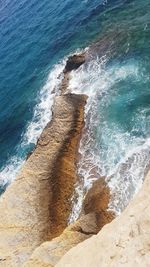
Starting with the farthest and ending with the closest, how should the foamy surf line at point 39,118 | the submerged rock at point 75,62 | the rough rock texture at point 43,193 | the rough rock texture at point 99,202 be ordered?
the submerged rock at point 75,62 → the foamy surf line at point 39,118 → the rough rock texture at point 43,193 → the rough rock texture at point 99,202

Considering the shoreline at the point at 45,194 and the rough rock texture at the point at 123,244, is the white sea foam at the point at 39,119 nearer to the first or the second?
the shoreline at the point at 45,194

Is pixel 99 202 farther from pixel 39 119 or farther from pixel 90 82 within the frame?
pixel 39 119

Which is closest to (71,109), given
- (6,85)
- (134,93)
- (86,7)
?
(134,93)

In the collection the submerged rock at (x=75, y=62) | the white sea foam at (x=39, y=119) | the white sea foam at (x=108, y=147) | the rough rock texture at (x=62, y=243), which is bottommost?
the white sea foam at (x=39, y=119)

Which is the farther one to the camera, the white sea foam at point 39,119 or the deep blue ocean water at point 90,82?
the white sea foam at point 39,119

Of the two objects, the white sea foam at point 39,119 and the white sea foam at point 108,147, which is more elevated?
the white sea foam at point 108,147

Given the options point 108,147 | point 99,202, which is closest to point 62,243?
point 99,202

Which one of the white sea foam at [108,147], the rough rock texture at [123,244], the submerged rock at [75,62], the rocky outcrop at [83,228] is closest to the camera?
the rough rock texture at [123,244]

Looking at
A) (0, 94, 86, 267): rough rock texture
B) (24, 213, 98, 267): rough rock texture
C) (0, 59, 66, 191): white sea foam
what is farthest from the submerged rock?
(24, 213, 98, 267): rough rock texture

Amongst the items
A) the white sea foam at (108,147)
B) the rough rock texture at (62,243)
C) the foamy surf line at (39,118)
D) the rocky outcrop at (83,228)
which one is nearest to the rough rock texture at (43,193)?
the white sea foam at (108,147)
